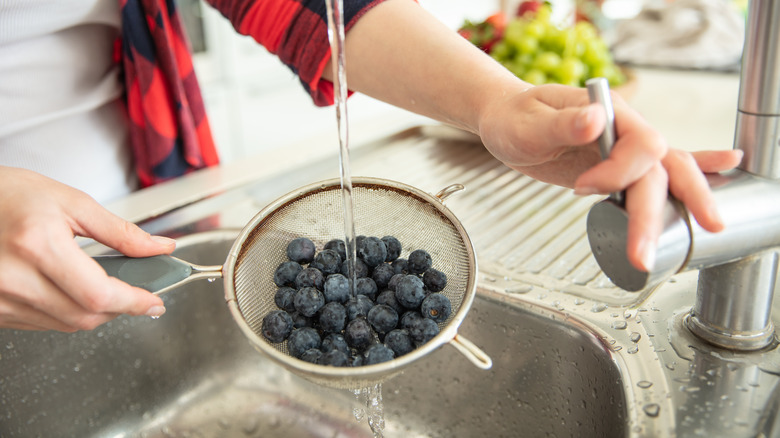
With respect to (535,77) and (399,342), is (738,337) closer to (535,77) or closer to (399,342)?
(399,342)

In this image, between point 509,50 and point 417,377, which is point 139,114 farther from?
point 509,50

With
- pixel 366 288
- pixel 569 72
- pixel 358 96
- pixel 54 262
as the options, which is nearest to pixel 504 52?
pixel 569 72

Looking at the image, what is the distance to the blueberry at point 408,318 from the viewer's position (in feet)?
1.91

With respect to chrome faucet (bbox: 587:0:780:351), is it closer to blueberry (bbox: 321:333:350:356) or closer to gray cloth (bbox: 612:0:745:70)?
blueberry (bbox: 321:333:350:356)

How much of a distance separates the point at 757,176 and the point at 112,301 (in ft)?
1.84

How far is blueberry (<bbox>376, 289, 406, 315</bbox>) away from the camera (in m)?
0.61

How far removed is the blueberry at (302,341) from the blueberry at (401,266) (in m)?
0.13

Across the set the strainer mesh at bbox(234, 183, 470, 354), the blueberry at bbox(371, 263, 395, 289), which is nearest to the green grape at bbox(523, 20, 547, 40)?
the strainer mesh at bbox(234, 183, 470, 354)

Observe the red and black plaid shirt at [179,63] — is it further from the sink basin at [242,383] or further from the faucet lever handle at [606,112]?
the faucet lever handle at [606,112]

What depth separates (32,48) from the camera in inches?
33.3

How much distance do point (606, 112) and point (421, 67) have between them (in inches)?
13.3

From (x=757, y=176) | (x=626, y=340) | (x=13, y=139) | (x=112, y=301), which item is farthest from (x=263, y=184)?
(x=757, y=176)

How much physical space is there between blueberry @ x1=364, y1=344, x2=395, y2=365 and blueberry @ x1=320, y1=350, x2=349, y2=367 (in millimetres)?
21

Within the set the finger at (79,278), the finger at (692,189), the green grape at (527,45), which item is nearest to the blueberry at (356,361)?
the finger at (79,278)
